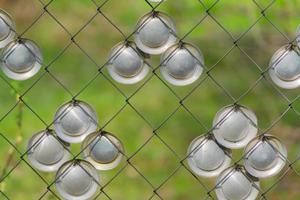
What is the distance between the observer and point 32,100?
256 inches

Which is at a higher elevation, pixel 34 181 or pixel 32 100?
pixel 32 100

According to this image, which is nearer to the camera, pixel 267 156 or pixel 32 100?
pixel 267 156

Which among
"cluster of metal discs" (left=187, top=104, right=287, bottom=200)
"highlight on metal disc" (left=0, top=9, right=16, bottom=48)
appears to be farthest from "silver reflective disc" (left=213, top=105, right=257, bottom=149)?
"highlight on metal disc" (left=0, top=9, right=16, bottom=48)

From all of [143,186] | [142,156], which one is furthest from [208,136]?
[142,156]

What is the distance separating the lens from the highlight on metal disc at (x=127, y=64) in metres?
2.92

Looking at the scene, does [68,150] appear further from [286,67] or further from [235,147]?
[286,67]

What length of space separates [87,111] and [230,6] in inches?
128

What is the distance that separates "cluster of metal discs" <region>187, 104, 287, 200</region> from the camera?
9.68 ft

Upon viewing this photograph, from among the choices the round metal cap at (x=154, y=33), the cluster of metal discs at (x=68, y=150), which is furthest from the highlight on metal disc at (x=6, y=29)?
the round metal cap at (x=154, y=33)

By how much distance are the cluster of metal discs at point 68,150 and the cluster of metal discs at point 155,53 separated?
20 centimetres

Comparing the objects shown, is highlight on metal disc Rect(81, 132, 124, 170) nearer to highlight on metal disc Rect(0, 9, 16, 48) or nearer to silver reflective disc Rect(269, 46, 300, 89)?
highlight on metal disc Rect(0, 9, 16, 48)

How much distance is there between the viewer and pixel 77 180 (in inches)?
116

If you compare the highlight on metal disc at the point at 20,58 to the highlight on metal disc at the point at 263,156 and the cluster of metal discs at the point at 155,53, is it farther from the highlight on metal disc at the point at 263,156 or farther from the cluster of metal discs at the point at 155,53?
the highlight on metal disc at the point at 263,156

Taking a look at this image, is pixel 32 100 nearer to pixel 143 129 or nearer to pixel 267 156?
pixel 143 129
